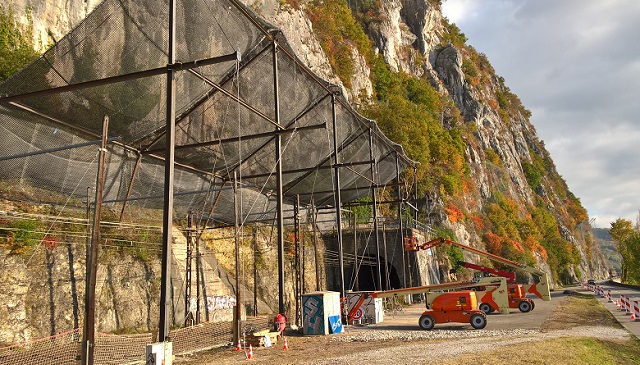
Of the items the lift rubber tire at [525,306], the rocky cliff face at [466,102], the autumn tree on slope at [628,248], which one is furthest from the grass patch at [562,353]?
the autumn tree on slope at [628,248]

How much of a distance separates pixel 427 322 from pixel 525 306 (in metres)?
8.27

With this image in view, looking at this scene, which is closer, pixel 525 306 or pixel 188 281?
pixel 188 281

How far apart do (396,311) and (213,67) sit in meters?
17.4

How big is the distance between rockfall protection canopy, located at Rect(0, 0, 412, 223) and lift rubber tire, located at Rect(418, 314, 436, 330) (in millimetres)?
8016

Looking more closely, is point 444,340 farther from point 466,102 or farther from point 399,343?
point 466,102

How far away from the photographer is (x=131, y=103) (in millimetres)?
15336

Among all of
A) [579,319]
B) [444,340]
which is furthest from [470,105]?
[444,340]

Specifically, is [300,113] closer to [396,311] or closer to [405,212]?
[396,311]

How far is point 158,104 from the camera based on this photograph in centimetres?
1593

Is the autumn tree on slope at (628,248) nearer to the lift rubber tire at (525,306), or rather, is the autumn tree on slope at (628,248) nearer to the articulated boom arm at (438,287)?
the lift rubber tire at (525,306)

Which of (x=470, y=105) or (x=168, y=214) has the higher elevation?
(x=470, y=105)

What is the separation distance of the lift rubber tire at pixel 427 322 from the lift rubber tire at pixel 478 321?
1389 mm

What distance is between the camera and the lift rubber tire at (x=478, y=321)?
53.6 feet

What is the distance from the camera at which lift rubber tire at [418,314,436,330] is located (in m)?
17.0
